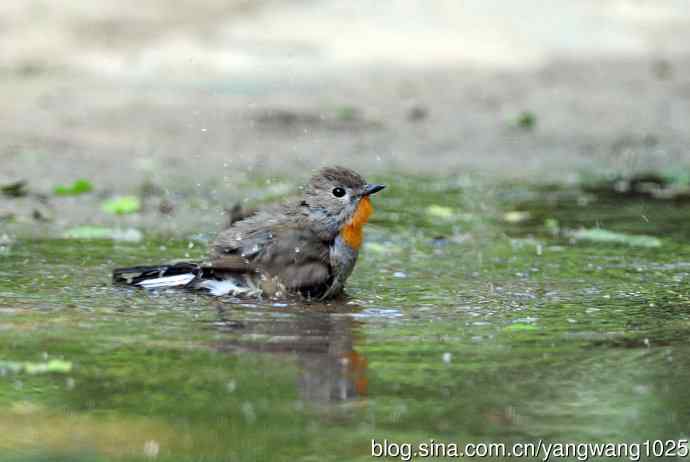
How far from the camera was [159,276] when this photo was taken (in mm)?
6230

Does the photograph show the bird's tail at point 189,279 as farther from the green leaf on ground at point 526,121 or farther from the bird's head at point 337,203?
the green leaf on ground at point 526,121

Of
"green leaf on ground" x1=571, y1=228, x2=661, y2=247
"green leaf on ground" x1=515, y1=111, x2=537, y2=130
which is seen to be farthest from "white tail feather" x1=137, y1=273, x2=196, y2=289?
"green leaf on ground" x1=515, y1=111, x2=537, y2=130

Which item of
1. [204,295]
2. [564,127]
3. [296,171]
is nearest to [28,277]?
[204,295]

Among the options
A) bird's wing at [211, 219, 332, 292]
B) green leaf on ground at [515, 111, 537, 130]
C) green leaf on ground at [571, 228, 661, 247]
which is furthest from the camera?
green leaf on ground at [515, 111, 537, 130]

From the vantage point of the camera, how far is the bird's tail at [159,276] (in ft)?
20.4

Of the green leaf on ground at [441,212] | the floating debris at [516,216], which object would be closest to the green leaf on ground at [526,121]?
the floating debris at [516,216]

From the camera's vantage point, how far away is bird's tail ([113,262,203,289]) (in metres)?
6.22

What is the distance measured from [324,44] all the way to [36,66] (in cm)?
320

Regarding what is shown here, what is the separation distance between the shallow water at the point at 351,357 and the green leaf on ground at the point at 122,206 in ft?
3.60

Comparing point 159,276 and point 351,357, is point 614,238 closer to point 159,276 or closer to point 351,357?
point 159,276

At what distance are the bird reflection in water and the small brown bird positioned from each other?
12.5 inches

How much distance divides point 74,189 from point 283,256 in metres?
3.55

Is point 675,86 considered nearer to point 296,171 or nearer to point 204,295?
point 296,171

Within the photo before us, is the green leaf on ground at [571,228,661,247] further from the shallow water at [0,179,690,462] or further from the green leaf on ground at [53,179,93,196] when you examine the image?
the green leaf on ground at [53,179,93,196]
